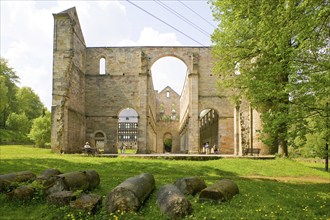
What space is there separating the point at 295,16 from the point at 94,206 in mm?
8012

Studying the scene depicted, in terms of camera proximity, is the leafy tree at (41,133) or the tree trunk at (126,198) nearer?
the tree trunk at (126,198)

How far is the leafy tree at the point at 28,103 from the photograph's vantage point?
4988 centimetres

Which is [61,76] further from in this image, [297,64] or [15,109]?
→ [15,109]

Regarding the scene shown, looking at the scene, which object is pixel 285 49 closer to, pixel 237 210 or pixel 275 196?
pixel 275 196

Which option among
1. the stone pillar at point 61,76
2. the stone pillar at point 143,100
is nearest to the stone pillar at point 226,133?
the stone pillar at point 143,100

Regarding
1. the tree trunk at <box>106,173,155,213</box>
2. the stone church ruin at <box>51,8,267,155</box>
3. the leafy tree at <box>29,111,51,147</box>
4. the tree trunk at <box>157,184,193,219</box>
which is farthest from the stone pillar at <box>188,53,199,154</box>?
the tree trunk at <box>157,184,193,219</box>

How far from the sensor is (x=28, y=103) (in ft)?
168

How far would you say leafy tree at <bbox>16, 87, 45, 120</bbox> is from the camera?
49.9 metres

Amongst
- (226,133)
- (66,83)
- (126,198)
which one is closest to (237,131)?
(226,133)

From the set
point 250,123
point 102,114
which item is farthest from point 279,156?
point 102,114

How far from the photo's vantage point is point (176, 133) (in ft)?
166

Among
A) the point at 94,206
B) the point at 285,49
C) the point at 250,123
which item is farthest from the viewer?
the point at 250,123

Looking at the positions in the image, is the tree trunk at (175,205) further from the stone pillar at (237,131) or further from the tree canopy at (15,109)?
the tree canopy at (15,109)

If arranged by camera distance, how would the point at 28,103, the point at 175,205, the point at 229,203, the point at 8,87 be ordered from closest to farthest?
1. the point at 175,205
2. the point at 229,203
3. the point at 8,87
4. the point at 28,103
